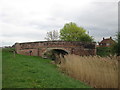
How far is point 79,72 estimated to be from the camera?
8477mm

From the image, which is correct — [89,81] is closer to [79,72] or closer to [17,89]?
[79,72]

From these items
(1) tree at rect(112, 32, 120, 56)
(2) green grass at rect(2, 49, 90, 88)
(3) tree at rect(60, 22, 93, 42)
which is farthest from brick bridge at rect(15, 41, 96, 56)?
(3) tree at rect(60, 22, 93, 42)

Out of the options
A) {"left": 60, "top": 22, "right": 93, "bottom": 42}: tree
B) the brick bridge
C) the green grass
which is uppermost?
{"left": 60, "top": 22, "right": 93, "bottom": 42}: tree

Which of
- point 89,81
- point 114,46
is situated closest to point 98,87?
point 89,81

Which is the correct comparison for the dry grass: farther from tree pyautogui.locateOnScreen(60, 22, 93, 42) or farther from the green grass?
tree pyautogui.locateOnScreen(60, 22, 93, 42)

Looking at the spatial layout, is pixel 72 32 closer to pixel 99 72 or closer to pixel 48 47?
pixel 48 47

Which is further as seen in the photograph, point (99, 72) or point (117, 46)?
point (117, 46)

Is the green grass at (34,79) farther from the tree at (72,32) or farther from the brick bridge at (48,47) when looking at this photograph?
the tree at (72,32)

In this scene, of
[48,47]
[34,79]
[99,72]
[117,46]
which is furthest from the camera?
[48,47]

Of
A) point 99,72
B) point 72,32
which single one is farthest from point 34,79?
point 72,32

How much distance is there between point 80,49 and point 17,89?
18791 mm

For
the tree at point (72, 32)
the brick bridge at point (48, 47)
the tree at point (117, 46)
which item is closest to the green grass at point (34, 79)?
the tree at point (117, 46)

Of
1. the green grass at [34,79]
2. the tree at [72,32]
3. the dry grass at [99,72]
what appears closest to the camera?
the green grass at [34,79]

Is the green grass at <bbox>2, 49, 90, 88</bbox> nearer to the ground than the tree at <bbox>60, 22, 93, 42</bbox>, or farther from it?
nearer to the ground
